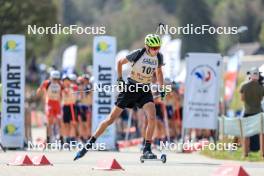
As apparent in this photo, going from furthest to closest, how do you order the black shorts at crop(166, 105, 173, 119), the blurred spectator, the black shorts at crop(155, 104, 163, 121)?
the black shorts at crop(166, 105, 173, 119)
the black shorts at crop(155, 104, 163, 121)
the blurred spectator

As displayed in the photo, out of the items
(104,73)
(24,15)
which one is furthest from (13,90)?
(24,15)

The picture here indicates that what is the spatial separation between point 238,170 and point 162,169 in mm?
3213

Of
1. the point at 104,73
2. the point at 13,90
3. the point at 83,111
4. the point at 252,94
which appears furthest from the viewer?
the point at 83,111

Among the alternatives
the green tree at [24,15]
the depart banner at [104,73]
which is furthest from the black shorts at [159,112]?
the green tree at [24,15]

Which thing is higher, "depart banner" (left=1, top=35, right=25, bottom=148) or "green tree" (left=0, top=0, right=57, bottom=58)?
"green tree" (left=0, top=0, right=57, bottom=58)

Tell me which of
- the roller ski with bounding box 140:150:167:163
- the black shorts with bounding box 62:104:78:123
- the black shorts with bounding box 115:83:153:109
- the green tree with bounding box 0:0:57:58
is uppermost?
the green tree with bounding box 0:0:57:58

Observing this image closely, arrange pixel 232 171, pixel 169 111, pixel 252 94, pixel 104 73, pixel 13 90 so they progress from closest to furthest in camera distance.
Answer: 1. pixel 232 171
2. pixel 252 94
3. pixel 13 90
4. pixel 104 73
5. pixel 169 111

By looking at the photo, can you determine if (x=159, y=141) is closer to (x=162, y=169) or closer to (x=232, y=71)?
(x=232, y=71)

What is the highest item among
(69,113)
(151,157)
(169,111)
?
(169,111)

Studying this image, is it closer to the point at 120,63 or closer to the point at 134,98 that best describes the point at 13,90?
the point at 120,63

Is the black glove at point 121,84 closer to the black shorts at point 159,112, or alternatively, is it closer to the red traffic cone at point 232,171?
the red traffic cone at point 232,171

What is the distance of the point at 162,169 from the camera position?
1761 centimetres

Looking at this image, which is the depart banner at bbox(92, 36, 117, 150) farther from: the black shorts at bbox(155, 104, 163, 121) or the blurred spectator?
the blurred spectator

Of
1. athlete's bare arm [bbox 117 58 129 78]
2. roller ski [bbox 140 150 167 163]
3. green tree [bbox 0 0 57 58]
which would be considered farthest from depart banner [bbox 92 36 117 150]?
green tree [bbox 0 0 57 58]
